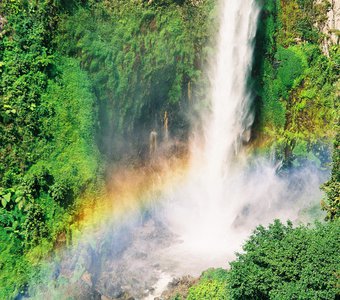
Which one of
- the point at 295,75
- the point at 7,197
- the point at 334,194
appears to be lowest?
the point at 7,197

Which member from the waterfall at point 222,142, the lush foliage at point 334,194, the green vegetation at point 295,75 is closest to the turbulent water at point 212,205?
the waterfall at point 222,142

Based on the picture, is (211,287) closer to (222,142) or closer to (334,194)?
(334,194)

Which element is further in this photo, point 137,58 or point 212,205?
point 212,205

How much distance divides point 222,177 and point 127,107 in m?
5.03

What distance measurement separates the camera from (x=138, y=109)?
1883 centimetres

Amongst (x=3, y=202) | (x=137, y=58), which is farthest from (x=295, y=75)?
(x=3, y=202)

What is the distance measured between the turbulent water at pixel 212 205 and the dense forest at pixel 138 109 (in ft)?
2.17

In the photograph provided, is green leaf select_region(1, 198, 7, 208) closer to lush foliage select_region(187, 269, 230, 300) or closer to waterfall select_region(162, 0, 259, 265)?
lush foliage select_region(187, 269, 230, 300)

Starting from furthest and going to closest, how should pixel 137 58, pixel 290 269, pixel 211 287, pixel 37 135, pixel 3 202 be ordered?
pixel 137 58, pixel 37 135, pixel 3 202, pixel 211 287, pixel 290 269

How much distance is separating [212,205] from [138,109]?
4.90 m

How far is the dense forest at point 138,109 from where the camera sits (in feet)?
42.1

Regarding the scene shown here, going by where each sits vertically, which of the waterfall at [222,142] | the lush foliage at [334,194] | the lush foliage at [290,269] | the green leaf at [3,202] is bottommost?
the lush foliage at [290,269]

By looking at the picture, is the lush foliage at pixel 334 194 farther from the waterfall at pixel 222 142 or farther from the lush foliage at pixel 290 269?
the waterfall at pixel 222 142

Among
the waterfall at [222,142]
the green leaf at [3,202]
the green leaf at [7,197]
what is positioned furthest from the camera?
the waterfall at [222,142]
